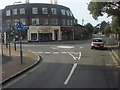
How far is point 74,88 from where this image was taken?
969cm

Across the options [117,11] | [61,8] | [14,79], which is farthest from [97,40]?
[61,8]

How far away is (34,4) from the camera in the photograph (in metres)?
61.5

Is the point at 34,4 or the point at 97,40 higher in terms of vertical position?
the point at 34,4

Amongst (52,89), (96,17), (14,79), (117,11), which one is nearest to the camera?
(52,89)

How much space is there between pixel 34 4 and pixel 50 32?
9082mm

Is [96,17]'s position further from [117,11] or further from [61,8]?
[61,8]

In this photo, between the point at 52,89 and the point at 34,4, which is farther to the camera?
the point at 34,4

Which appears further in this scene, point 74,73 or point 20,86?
point 74,73

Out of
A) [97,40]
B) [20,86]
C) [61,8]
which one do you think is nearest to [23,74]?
[20,86]

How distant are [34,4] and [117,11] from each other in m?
38.8

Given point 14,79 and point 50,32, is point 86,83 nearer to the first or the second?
point 14,79

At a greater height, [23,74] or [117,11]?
[117,11]

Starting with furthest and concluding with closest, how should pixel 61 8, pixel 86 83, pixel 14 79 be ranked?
1. pixel 61 8
2. pixel 14 79
3. pixel 86 83

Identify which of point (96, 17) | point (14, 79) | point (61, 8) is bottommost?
point (14, 79)
